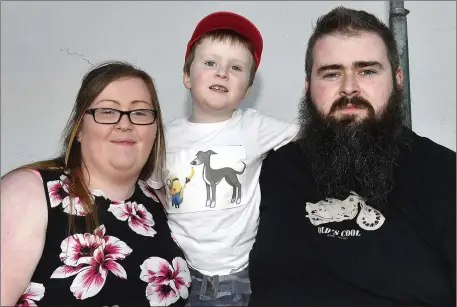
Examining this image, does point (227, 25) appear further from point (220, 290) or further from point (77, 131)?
point (220, 290)

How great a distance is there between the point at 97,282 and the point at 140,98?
2.08ft

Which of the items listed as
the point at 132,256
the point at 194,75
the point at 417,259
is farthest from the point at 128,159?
the point at 417,259

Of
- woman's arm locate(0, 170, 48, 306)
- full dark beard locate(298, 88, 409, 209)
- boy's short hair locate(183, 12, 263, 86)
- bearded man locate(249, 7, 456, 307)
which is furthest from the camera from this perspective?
boy's short hair locate(183, 12, 263, 86)

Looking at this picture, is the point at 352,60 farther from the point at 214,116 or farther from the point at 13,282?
the point at 13,282

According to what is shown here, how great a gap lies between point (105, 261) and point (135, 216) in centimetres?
21

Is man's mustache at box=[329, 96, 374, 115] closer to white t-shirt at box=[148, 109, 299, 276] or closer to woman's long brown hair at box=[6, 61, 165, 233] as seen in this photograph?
white t-shirt at box=[148, 109, 299, 276]

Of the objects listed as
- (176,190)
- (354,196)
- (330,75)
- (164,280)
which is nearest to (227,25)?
(330,75)

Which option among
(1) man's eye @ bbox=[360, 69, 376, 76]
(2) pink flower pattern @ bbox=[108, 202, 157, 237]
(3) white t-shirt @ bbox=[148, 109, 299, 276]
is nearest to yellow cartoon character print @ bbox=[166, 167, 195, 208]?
(3) white t-shirt @ bbox=[148, 109, 299, 276]

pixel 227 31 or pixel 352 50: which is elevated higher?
pixel 227 31

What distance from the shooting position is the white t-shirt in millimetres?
1751

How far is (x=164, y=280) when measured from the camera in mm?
1603

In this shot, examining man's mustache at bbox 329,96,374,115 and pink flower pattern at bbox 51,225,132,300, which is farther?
man's mustache at bbox 329,96,374,115

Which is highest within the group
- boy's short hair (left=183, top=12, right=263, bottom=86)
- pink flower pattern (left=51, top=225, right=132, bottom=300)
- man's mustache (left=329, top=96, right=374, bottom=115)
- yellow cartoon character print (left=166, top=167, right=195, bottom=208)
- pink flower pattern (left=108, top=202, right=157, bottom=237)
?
boy's short hair (left=183, top=12, right=263, bottom=86)

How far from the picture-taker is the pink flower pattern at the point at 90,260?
1452 millimetres
